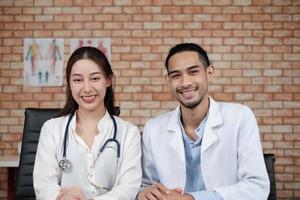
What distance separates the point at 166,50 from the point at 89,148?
A: 6.68 feet

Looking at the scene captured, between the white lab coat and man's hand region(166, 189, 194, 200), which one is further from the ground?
the white lab coat

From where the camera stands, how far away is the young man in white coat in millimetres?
1769

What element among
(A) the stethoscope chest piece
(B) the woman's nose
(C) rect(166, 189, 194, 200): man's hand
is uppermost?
(B) the woman's nose

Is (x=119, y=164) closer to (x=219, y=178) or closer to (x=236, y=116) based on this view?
(x=219, y=178)

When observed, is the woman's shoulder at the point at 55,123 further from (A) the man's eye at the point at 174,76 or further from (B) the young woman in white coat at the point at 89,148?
(A) the man's eye at the point at 174,76

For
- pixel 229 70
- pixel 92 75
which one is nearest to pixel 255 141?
pixel 92 75

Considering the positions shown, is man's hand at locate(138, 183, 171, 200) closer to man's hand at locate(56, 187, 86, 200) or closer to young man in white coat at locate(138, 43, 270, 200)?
young man in white coat at locate(138, 43, 270, 200)

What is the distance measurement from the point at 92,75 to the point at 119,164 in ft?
1.35

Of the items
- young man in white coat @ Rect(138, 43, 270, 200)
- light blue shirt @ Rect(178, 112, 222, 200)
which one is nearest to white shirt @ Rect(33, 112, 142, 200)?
young man in white coat @ Rect(138, 43, 270, 200)

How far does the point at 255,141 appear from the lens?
178 cm

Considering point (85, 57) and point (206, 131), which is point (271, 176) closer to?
point (206, 131)

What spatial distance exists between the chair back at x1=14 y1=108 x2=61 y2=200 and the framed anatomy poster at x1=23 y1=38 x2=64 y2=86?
5.20ft

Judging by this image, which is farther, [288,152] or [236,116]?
[288,152]

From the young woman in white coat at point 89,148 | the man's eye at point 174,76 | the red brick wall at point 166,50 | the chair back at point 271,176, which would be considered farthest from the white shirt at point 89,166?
the red brick wall at point 166,50
